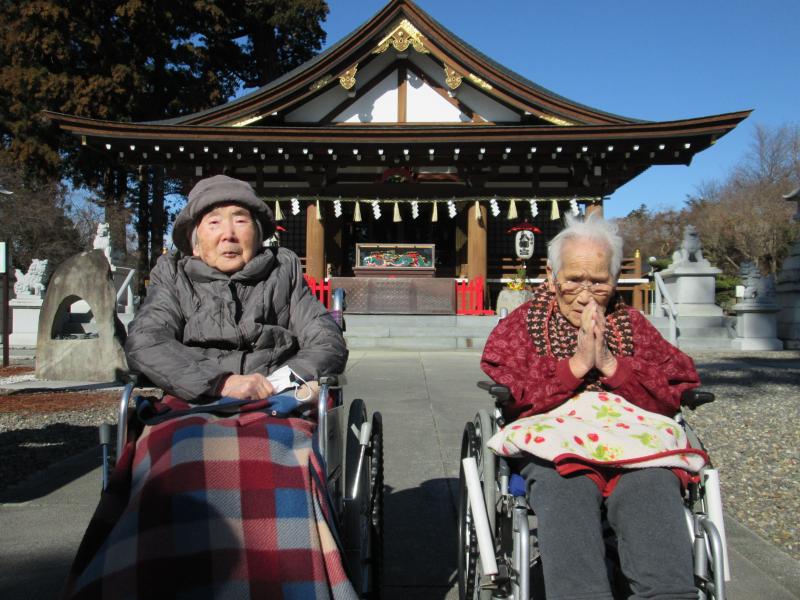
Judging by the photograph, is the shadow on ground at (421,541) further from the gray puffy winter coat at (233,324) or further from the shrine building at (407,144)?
the shrine building at (407,144)

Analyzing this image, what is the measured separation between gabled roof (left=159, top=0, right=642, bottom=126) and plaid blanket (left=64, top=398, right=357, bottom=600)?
1360 centimetres

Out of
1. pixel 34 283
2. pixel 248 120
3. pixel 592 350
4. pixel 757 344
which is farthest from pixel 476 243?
pixel 592 350

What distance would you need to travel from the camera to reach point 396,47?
46.3ft

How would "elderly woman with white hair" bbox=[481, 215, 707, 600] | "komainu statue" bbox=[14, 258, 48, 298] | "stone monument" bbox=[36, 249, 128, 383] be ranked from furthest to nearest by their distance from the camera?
1. "komainu statue" bbox=[14, 258, 48, 298]
2. "stone monument" bbox=[36, 249, 128, 383]
3. "elderly woman with white hair" bbox=[481, 215, 707, 600]

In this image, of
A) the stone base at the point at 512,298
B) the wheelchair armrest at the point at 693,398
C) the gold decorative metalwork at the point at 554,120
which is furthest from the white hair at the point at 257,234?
the gold decorative metalwork at the point at 554,120

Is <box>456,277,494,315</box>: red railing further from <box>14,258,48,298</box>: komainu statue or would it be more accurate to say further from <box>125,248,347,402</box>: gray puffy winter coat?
<box>125,248,347,402</box>: gray puffy winter coat

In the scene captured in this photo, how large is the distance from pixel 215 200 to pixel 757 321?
42.0 ft

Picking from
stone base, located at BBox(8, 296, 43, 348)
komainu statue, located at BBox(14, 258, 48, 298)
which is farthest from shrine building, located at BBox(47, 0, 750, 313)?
stone base, located at BBox(8, 296, 43, 348)

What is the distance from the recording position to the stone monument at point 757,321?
490 inches

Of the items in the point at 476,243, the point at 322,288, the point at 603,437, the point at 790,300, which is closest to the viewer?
the point at 603,437

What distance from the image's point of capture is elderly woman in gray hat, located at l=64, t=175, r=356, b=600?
152cm

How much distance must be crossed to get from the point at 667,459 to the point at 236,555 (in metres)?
1.23

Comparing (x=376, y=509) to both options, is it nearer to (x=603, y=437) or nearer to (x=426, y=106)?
(x=603, y=437)

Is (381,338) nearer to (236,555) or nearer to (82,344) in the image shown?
(82,344)
